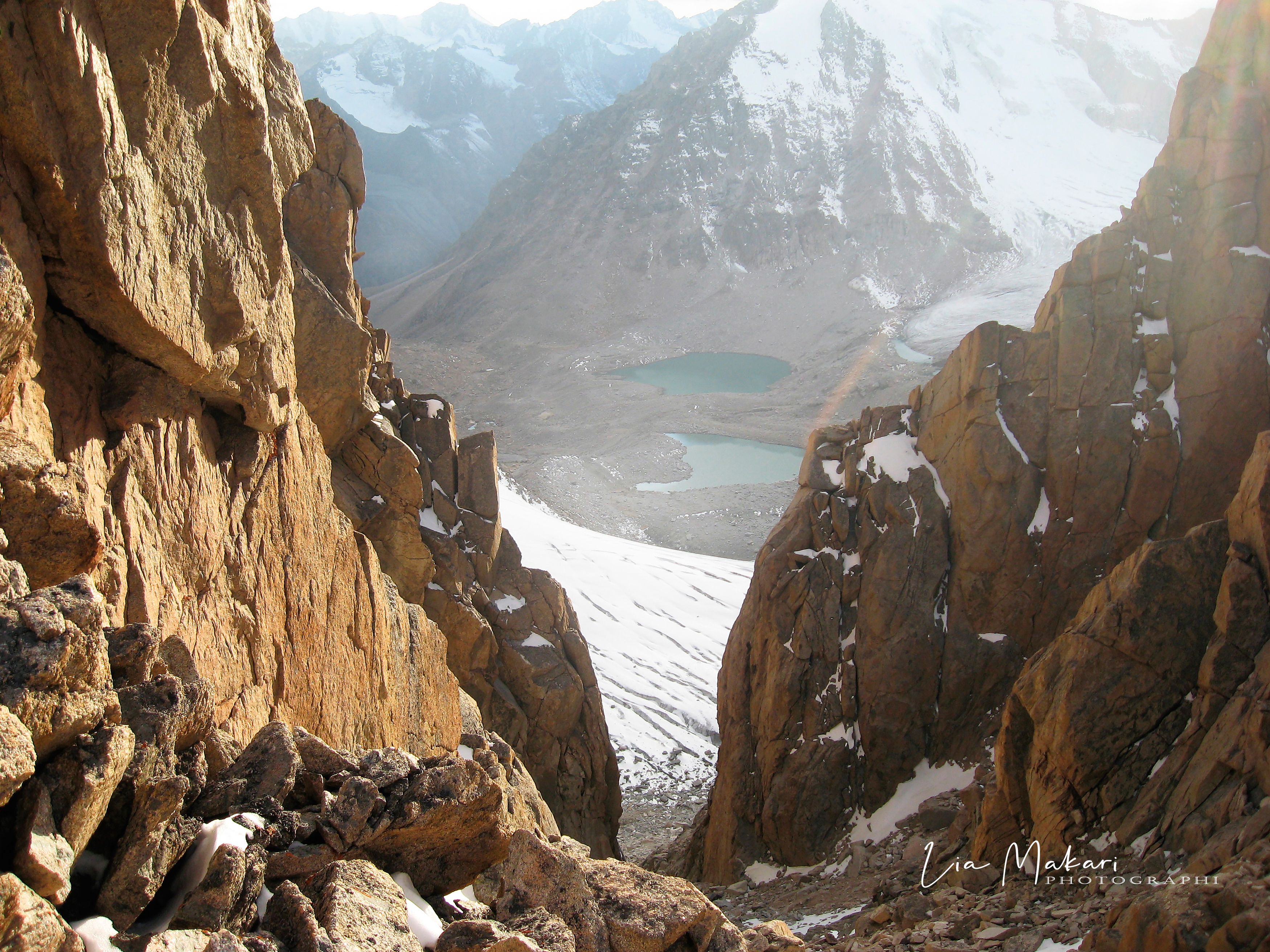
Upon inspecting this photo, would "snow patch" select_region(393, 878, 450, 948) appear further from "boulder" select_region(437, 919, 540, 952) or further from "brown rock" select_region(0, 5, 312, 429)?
"brown rock" select_region(0, 5, 312, 429)

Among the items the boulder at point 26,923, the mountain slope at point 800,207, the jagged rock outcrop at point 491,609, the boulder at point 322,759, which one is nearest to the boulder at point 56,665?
the boulder at point 26,923

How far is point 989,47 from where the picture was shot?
141 m

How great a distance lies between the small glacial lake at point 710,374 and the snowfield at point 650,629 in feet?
143

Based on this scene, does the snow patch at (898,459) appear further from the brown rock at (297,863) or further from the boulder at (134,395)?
the brown rock at (297,863)

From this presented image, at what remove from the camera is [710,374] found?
102 metres

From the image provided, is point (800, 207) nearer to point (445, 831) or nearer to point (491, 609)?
point (491, 609)

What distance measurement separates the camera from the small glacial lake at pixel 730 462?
72.6 metres

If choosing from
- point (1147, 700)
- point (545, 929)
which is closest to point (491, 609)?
point (1147, 700)

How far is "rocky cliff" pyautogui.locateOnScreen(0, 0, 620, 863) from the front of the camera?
4895mm

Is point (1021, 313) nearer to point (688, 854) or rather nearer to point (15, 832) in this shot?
point (688, 854)

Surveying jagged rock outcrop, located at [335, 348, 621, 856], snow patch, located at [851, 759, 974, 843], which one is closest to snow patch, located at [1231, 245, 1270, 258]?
snow patch, located at [851, 759, 974, 843]

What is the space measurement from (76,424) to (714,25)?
147495mm

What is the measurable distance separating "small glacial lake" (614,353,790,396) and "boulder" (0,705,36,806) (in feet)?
298

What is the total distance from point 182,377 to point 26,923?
400 cm
